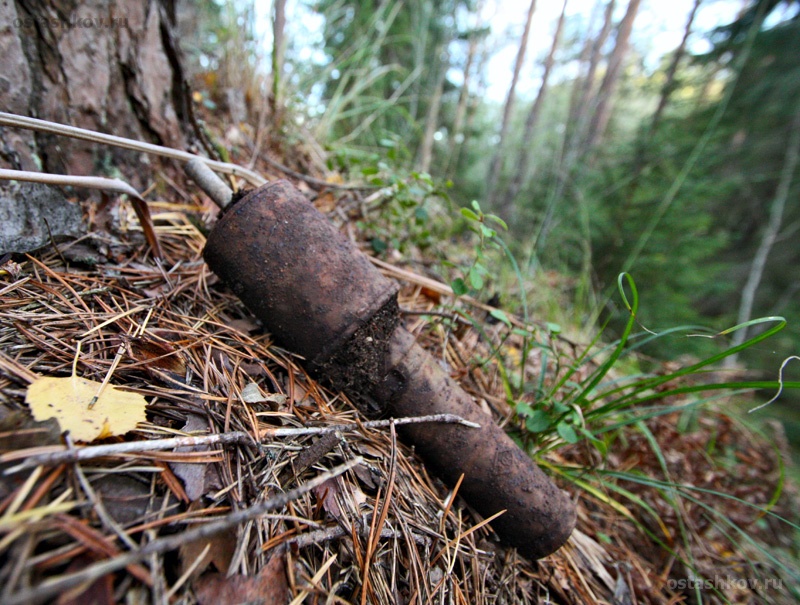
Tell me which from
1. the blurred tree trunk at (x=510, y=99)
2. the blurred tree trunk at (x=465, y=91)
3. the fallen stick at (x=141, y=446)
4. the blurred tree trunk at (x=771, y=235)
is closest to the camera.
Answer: the fallen stick at (x=141, y=446)

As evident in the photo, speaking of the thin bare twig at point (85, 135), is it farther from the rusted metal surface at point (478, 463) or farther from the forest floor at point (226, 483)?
the rusted metal surface at point (478, 463)

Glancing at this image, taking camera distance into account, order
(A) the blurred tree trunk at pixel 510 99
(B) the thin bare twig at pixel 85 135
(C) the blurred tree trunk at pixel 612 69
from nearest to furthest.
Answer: (B) the thin bare twig at pixel 85 135 → (C) the blurred tree trunk at pixel 612 69 → (A) the blurred tree trunk at pixel 510 99

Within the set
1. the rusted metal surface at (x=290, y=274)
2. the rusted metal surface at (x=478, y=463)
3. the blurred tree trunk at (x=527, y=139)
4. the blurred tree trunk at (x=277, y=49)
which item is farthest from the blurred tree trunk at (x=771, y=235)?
the blurred tree trunk at (x=277, y=49)

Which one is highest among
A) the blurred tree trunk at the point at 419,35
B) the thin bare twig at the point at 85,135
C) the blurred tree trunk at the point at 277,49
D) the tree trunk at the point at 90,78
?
the blurred tree trunk at the point at 419,35

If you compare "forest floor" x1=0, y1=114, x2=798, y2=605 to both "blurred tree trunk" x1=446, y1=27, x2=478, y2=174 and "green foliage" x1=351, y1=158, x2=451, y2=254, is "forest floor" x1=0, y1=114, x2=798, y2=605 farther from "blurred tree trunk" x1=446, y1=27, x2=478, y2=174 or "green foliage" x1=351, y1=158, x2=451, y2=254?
"blurred tree trunk" x1=446, y1=27, x2=478, y2=174

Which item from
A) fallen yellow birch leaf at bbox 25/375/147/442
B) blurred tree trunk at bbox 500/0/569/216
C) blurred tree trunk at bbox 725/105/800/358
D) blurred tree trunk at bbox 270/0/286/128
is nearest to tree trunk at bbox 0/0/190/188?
blurred tree trunk at bbox 270/0/286/128

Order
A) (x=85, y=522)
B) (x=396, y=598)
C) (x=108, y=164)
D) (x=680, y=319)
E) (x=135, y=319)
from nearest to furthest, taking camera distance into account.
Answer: (x=85, y=522) → (x=396, y=598) → (x=135, y=319) → (x=108, y=164) → (x=680, y=319)

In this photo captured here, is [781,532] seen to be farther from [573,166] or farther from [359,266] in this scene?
[573,166]

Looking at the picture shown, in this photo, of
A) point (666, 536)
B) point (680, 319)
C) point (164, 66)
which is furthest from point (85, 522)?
point (680, 319)
